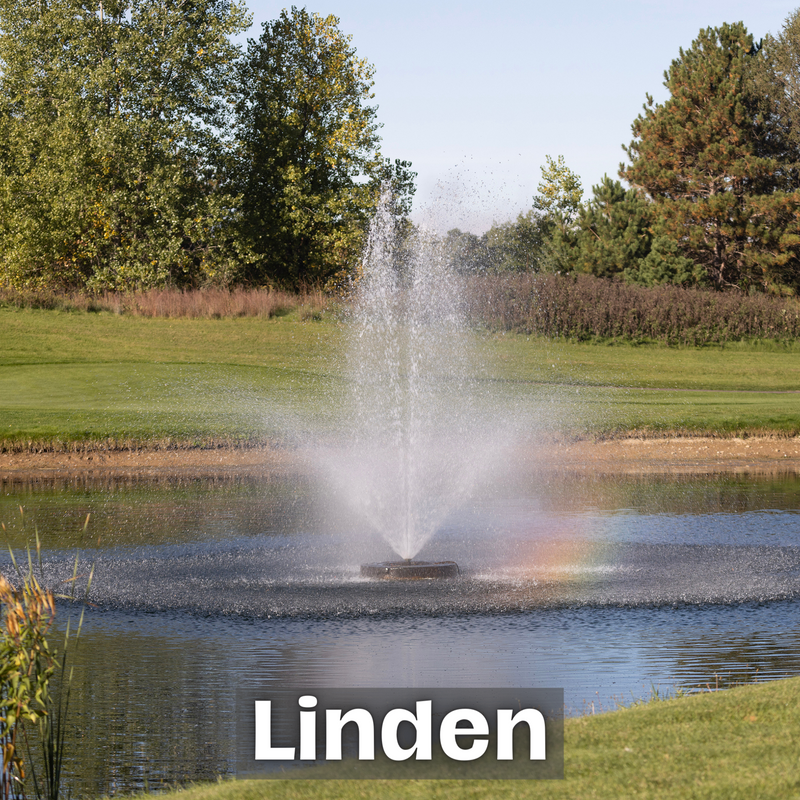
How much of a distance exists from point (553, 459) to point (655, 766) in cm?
1609

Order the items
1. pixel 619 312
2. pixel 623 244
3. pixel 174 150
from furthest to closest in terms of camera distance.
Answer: pixel 623 244 < pixel 174 150 < pixel 619 312

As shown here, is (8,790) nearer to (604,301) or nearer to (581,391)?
(581,391)

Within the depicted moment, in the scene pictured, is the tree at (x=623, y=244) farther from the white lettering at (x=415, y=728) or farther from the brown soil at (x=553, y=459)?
the white lettering at (x=415, y=728)

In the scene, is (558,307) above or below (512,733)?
above

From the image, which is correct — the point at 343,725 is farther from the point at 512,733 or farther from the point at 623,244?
the point at 623,244

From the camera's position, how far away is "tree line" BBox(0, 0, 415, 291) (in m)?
41.2

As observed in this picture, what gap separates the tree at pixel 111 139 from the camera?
134 feet

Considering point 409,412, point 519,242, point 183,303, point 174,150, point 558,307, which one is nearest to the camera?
point 409,412

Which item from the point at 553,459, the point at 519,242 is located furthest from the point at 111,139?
the point at 519,242

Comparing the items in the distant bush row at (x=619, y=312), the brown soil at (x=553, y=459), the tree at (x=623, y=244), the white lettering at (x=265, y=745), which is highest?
the tree at (x=623, y=244)

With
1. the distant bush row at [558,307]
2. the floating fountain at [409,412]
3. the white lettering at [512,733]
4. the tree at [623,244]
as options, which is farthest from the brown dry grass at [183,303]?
the white lettering at [512,733]

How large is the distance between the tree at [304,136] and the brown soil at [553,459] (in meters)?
25.6

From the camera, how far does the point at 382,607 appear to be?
30.0ft

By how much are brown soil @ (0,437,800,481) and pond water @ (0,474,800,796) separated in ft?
9.86
